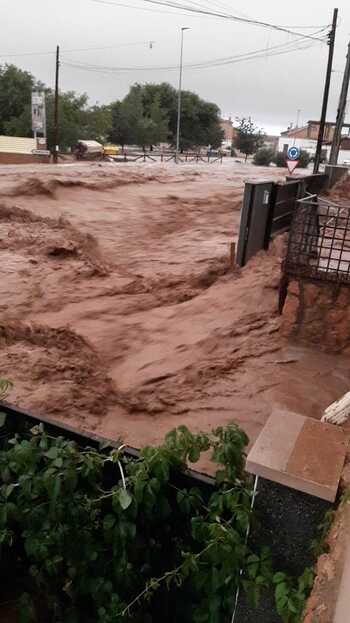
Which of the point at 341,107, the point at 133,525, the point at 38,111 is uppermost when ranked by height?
the point at 341,107

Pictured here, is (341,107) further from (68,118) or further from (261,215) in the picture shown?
(68,118)

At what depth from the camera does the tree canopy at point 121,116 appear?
A: 4816 centimetres

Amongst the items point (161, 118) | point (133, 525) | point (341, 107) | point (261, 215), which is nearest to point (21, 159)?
point (341, 107)

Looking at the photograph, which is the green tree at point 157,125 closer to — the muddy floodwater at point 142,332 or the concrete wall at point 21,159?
the concrete wall at point 21,159

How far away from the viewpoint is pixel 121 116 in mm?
60438

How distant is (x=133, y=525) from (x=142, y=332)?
161 inches

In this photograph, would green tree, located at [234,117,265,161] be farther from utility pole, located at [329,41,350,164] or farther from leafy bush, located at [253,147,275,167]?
utility pole, located at [329,41,350,164]

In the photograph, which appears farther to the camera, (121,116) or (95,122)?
(121,116)

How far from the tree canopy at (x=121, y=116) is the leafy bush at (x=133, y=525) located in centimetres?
4636

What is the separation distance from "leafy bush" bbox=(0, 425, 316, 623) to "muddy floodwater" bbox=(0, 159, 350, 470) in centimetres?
107

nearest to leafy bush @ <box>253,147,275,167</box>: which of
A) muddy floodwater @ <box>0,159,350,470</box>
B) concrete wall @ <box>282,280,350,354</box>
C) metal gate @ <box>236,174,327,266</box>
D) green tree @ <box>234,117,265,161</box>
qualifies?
green tree @ <box>234,117,265,161</box>

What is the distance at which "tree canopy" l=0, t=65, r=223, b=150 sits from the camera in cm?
4816

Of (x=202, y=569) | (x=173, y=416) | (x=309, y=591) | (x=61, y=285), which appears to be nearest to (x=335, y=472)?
(x=309, y=591)

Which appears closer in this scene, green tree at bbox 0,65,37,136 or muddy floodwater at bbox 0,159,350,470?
muddy floodwater at bbox 0,159,350,470
